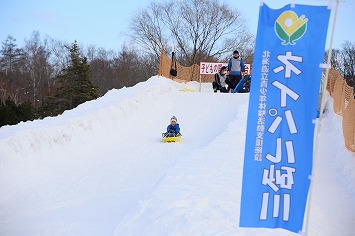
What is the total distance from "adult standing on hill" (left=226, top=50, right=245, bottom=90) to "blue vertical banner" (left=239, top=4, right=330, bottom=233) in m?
11.6

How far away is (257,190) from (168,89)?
13943 mm

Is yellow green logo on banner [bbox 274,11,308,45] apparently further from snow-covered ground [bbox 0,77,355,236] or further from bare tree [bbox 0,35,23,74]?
bare tree [bbox 0,35,23,74]

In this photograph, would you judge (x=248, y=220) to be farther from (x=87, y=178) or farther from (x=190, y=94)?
(x=190, y=94)

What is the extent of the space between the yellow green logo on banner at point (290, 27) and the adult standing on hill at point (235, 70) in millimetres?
11635

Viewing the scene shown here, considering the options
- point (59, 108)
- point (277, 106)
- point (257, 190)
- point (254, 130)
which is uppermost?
point (277, 106)

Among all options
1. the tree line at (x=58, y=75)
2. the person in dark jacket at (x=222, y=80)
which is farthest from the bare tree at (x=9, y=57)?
the person in dark jacket at (x=222, y=80)

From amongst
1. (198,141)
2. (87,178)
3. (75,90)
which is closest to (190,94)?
(198,141)

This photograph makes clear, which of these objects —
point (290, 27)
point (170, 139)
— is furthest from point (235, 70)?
point (290, 27)

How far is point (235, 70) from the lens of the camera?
16438 millimetres

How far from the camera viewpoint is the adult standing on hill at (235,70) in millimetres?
15968

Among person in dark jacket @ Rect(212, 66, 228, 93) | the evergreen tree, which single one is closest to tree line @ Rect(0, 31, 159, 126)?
the evergreen tree

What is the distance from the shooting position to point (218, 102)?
51.7 ft

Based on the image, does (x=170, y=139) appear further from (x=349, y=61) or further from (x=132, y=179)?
(x=349, y=61)

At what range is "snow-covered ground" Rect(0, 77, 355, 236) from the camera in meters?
5.04
